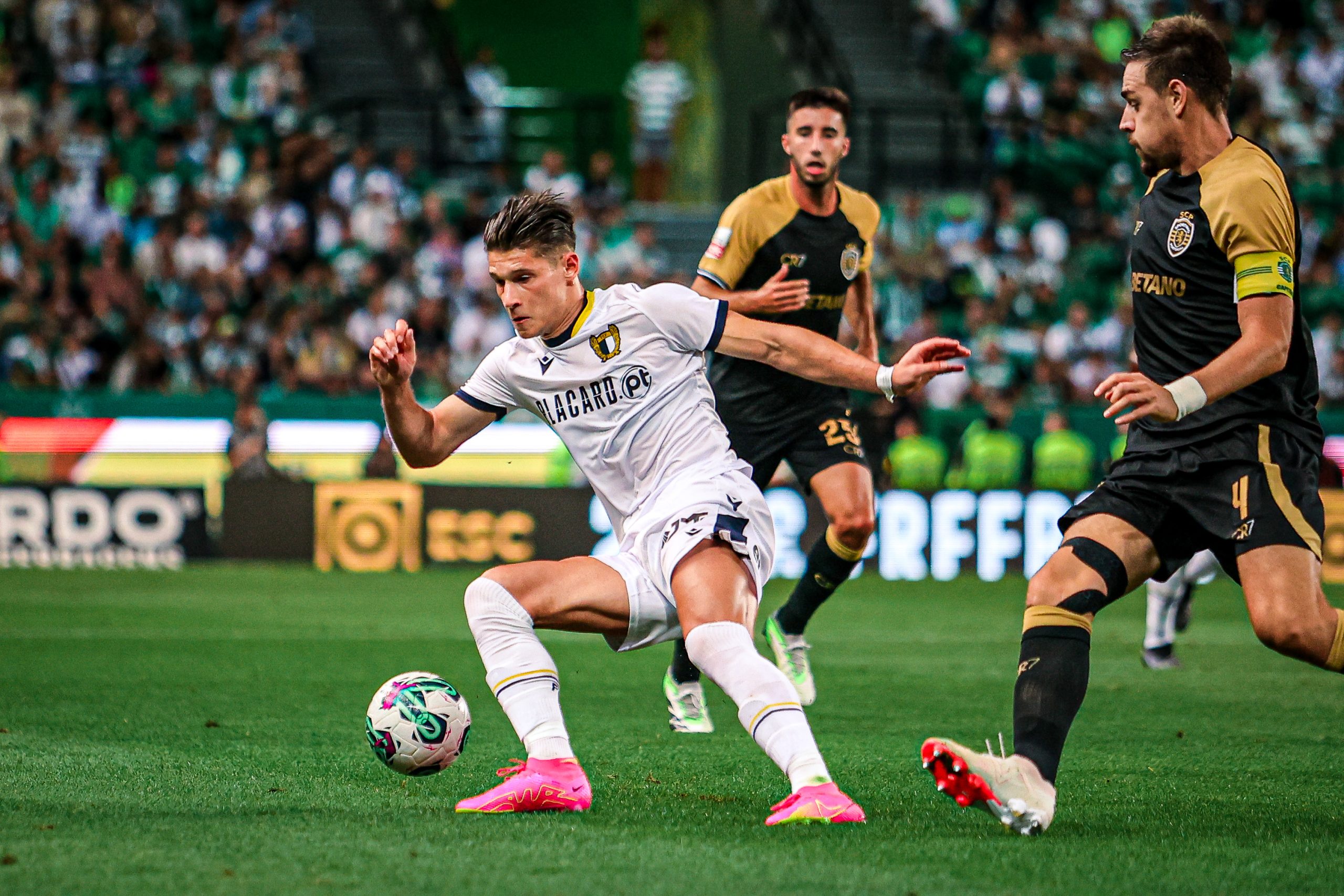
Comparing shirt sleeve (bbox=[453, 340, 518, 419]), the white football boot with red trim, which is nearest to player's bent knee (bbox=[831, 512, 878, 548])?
shirt sleeve (bbox=[453, 340, 518, 419])

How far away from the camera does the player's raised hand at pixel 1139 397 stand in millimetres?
4441

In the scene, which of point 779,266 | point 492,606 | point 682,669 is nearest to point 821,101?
point 779,266

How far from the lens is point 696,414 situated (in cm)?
549

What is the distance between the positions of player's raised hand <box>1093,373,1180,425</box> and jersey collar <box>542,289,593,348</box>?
172 cm

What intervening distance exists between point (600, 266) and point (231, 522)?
546cm

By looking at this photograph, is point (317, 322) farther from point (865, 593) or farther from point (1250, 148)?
point (1250, 148)

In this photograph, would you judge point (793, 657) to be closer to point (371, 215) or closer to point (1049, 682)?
point (1049, 682)

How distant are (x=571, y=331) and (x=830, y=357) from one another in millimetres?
865

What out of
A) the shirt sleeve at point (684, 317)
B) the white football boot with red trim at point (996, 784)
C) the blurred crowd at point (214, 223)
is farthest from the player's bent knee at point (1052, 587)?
the blurred crowd at point (214, 223)

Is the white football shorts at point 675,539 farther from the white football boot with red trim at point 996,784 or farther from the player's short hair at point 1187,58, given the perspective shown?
the player's short hair at point 1187,58

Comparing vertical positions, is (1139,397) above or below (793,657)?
above

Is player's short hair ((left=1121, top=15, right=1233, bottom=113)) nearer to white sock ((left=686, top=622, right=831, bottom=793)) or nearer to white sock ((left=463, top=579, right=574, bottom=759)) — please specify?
white sock ((left=686, top=622, right=831, bottom=793))

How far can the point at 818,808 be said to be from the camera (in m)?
4.65

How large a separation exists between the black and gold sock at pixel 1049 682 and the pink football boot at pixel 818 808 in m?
0.51
